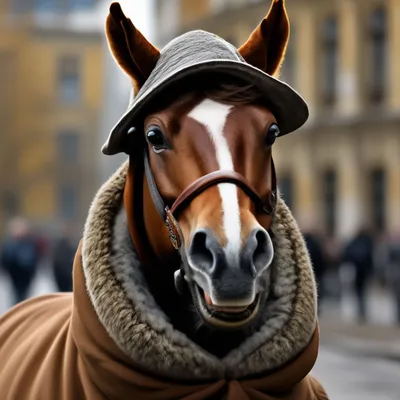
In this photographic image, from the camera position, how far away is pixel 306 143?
3319cm

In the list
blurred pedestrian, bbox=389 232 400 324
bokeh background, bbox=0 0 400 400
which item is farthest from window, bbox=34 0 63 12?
blurred pedestrian, bbox=389 232 400 324

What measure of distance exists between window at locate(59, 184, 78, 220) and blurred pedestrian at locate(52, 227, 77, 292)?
140 ft

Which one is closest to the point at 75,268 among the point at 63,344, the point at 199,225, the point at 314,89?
the point at 63,344

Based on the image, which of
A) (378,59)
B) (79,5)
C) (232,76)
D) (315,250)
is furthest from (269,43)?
(79,5)

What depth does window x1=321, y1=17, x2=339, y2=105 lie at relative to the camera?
32.9m

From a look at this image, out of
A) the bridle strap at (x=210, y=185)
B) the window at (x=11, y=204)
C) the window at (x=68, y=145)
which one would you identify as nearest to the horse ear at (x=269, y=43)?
the bridle strap at (x=210, y=185)

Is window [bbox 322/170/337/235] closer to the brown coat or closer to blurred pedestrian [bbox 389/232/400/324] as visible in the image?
blurred pedestrian [bbox 389/232/400/324]

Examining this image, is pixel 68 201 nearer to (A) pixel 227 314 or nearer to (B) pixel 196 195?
(B) pixel 196 195

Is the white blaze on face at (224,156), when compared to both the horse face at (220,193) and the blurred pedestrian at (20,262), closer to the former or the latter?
the horse face at (220,193)

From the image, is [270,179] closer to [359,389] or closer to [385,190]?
[359,389]

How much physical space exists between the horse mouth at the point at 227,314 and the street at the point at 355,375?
→ 707 centimetres

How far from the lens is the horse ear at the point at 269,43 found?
10.8 feet

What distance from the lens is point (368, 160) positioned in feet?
103

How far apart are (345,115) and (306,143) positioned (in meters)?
1.84
